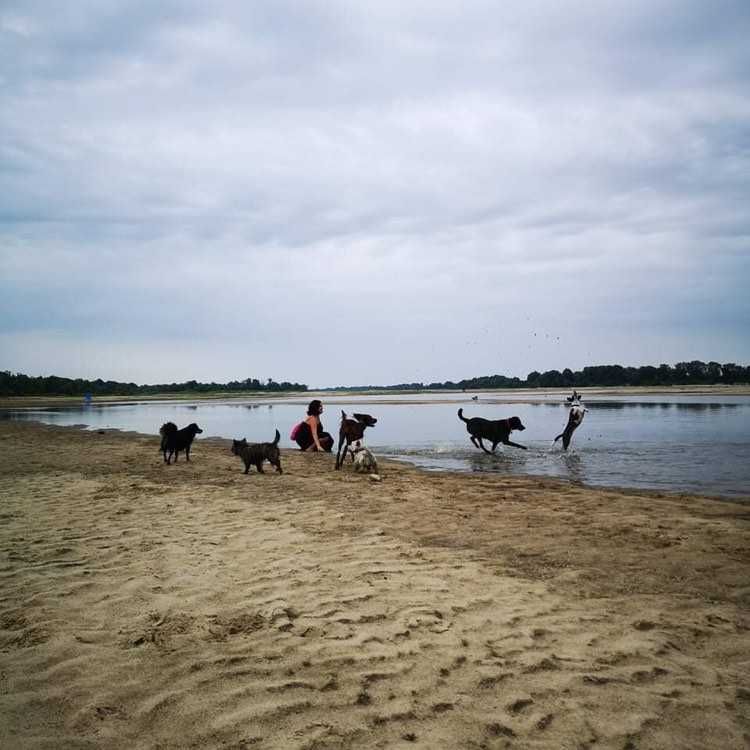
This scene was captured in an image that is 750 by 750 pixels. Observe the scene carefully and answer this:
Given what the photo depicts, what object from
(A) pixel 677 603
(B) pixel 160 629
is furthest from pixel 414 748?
(A) pixel 677 603

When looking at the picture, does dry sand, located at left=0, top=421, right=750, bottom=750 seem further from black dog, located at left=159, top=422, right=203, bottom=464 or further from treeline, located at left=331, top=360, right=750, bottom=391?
treeline, located at left=331, top=360, right=750, bottom=391

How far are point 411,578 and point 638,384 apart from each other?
106 meters

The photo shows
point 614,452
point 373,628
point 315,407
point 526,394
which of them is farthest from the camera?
point 526,394

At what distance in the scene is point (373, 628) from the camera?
4266 millimetres

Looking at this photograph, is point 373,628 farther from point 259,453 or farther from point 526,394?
point 526,394

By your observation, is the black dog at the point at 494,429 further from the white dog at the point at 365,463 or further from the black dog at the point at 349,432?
the white dog at the point at 365,463

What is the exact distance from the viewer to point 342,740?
2.90 metres

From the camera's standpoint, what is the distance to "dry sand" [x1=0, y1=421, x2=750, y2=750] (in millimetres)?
3051

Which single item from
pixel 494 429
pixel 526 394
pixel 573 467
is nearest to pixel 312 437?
pixel 494 429

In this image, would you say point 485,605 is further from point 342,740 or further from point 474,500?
point 474,500

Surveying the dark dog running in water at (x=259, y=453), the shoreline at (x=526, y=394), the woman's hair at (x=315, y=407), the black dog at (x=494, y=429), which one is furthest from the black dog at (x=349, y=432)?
the shoreline at (x=526, y=394)

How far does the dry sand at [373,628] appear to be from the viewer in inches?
120

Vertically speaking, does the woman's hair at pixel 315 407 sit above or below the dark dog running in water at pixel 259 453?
above

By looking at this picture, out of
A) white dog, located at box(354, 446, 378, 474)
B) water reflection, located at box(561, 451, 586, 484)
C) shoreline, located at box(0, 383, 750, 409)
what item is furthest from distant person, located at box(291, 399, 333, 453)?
shoreline, located at box(0, 383, 750, 409)
